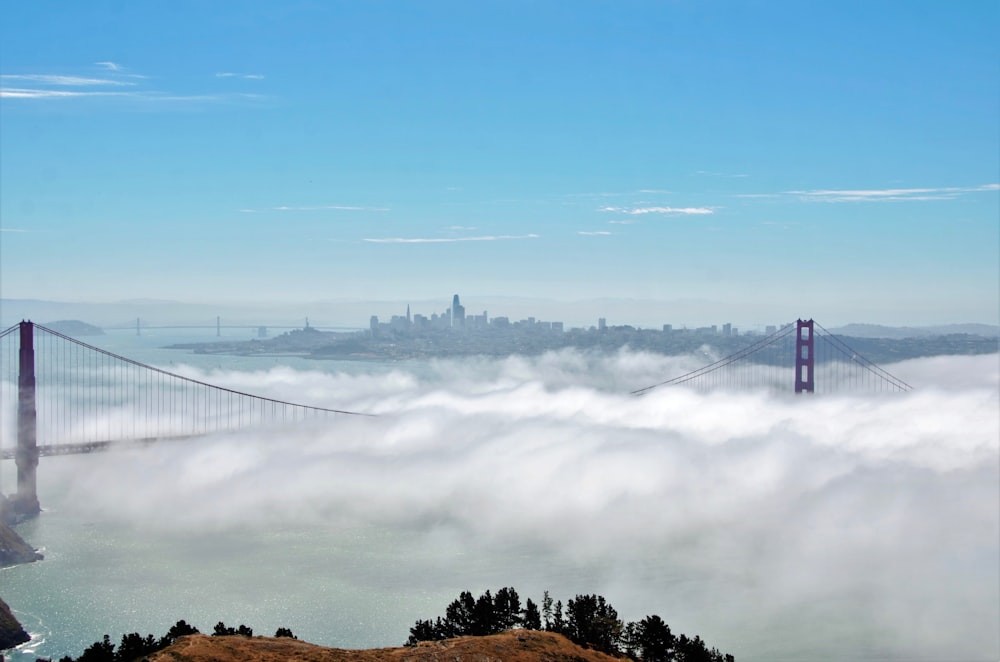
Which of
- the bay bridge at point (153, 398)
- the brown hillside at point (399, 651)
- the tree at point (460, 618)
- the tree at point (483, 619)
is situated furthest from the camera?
the bay bridge at point (153, 398)

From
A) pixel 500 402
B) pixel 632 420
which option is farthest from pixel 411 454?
pixel 500 402

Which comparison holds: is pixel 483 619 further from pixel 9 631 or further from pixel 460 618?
pixel 9 631

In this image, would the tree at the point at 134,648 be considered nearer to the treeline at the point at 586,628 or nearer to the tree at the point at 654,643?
the treeline at the point at 586,628

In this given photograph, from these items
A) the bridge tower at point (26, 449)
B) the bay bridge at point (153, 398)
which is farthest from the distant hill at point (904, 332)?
the bridge tower at point (26, 449)

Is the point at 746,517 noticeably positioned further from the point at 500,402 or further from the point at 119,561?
the point at 500,402

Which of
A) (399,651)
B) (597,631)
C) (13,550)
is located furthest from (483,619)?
(13,550)

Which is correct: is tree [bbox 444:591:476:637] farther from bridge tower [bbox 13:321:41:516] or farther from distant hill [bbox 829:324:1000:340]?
distant hill [bbox 829:324:1000:340]
